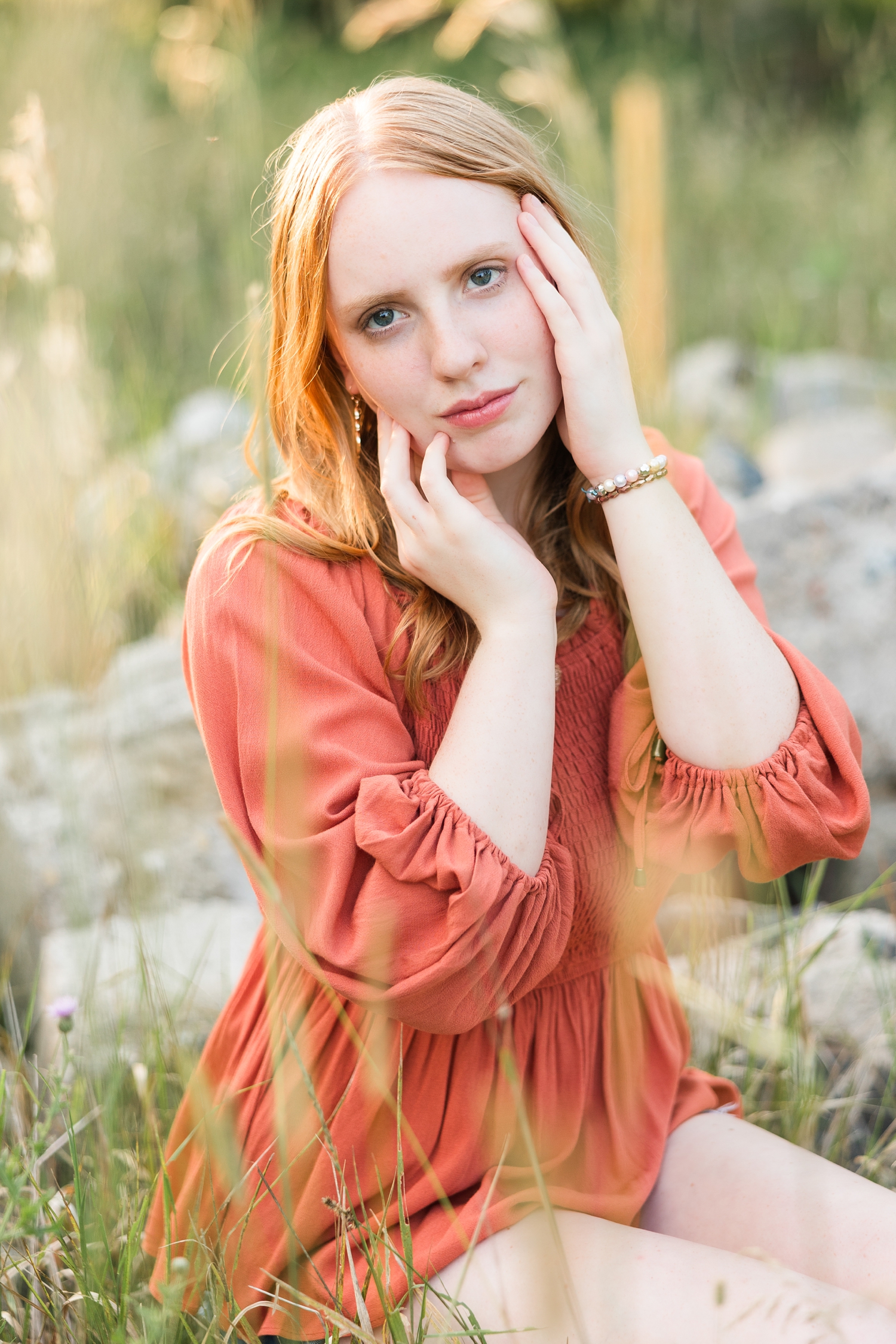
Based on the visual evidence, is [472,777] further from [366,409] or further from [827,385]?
[827,385]

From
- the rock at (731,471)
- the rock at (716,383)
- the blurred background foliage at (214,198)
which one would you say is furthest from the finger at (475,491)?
the rock at (716,383)

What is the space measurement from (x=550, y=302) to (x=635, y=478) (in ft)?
0.76

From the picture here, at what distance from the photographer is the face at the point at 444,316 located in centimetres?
118

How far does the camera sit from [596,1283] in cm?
110

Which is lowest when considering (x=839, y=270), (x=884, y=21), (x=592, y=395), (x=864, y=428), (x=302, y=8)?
(x=592, y=395)

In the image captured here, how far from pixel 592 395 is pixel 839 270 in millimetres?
4156

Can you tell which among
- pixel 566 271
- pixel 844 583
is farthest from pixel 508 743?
pixel 844 583

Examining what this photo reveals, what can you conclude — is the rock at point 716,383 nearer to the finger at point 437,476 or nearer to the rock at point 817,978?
the rock at point 817,978

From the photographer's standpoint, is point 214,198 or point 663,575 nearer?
point 663,575

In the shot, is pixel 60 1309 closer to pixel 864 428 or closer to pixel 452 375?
pixel 452 375

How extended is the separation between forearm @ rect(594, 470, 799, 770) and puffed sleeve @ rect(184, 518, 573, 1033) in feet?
0.76

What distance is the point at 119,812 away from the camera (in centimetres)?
195

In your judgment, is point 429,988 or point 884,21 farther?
point 884,21

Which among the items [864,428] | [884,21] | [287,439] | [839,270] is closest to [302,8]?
[884,21]
